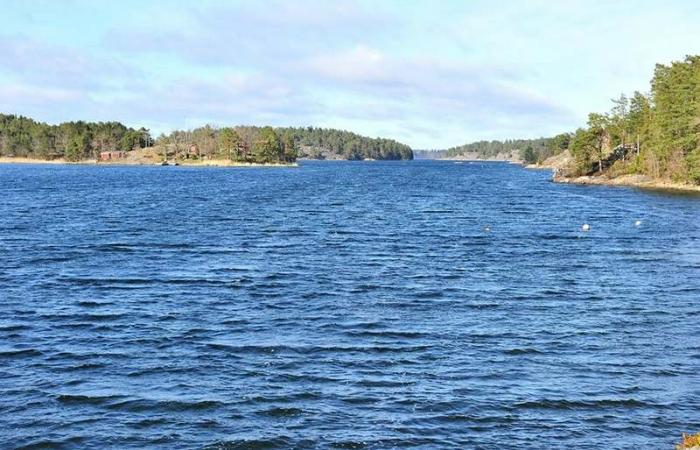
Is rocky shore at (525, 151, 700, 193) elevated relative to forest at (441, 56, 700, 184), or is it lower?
lower

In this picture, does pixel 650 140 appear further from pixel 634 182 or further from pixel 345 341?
pixel 345 341

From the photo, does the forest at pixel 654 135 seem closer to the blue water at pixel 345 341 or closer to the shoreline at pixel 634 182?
the shoreline at pixel 634 182

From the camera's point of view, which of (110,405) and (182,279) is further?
(182,279)

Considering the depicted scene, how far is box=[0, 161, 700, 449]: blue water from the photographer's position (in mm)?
20609

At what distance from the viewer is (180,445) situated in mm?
19203

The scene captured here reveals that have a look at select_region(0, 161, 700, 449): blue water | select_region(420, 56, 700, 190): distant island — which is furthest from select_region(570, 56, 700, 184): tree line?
select_region(0, 161, 700, 449): blue water

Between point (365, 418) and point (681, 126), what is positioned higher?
point (681, 126)

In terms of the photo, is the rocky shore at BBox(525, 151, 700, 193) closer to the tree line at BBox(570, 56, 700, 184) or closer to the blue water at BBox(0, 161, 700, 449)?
the tree line at BBox(570, 56, 700, 184)

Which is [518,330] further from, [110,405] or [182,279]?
[182,279]

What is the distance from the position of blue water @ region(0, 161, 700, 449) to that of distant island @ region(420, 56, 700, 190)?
247ft

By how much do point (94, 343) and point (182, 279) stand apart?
14.1 meters

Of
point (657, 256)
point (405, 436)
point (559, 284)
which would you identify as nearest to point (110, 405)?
point (405, 436)

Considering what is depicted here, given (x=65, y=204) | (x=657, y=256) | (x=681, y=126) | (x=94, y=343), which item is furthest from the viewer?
(x=681, y=126)

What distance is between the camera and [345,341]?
2920 centimetres
